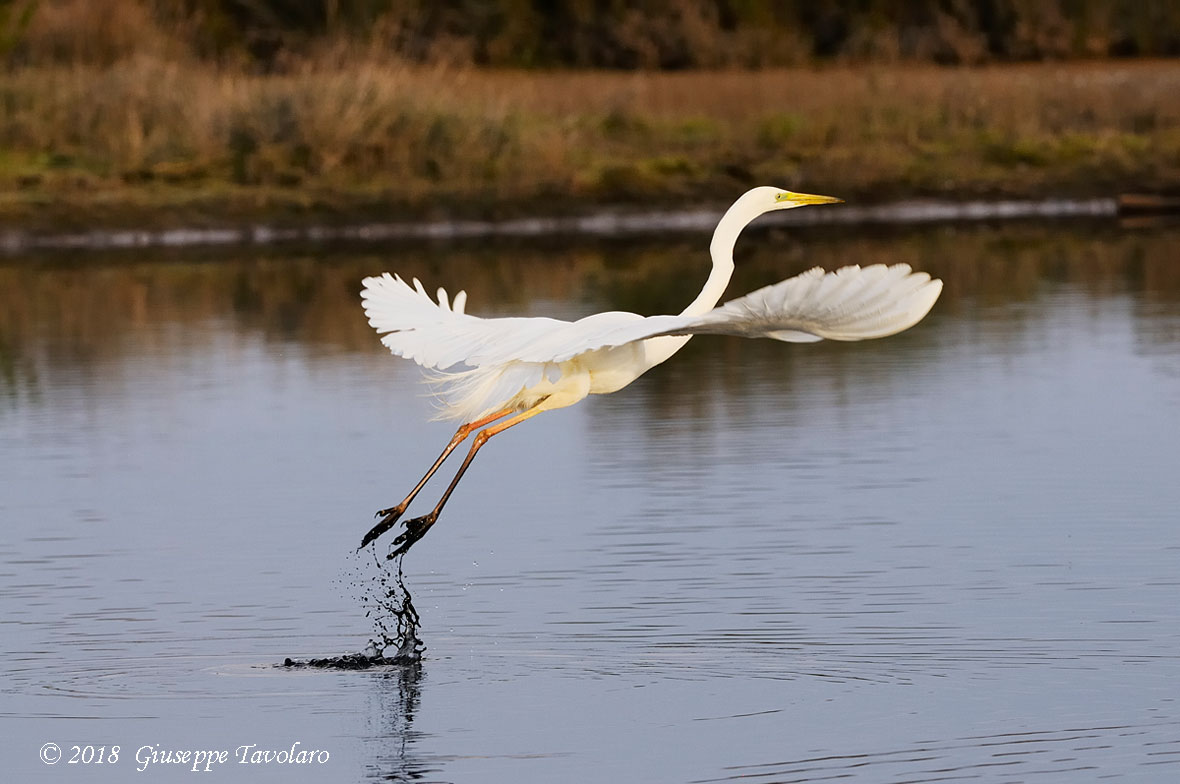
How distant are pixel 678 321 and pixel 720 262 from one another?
1041 mm

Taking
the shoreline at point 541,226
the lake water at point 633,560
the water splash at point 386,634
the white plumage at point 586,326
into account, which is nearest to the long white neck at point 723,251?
the white plumage at point 586,326

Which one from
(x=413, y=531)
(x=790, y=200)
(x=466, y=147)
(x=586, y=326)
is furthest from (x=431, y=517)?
(x=466, y=147)

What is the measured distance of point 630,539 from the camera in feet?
38.8

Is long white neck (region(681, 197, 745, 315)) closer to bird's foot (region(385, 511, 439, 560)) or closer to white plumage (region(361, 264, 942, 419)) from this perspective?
white plumage (region(361, 264, 942, 419))

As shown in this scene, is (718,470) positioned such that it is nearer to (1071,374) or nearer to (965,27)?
(1071,374)

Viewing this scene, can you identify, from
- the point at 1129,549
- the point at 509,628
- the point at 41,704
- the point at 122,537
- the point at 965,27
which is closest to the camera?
the point at 41,704

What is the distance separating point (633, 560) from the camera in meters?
11.3

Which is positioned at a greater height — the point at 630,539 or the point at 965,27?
the point at 965,27

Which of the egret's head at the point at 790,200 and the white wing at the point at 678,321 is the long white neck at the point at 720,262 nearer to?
the egret's head at the point at 790,200

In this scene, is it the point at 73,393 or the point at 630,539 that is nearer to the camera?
the point at 630,539

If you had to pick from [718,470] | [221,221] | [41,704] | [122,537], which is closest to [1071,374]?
[718,470]

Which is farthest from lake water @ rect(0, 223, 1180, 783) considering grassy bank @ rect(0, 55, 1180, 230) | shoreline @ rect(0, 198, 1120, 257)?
grassy bank @ rect(0, 55, 1180, 230)

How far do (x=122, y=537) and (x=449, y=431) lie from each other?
3.47 meters

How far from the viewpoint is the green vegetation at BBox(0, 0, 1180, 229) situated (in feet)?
93.4
